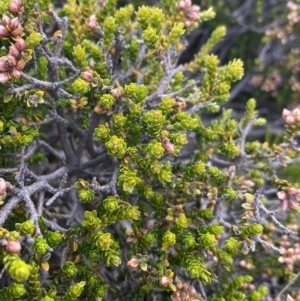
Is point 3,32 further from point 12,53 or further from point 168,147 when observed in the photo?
point 168,147

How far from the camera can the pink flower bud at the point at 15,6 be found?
197cm

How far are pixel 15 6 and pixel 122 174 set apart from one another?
88 centimetres

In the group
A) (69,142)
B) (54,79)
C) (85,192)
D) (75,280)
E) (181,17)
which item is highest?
(181,17)

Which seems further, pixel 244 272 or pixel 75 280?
pixel 244 272

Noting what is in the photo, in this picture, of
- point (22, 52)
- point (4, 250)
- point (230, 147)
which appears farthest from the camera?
point (230, 147)

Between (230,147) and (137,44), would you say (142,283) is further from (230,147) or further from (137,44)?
(137,44)

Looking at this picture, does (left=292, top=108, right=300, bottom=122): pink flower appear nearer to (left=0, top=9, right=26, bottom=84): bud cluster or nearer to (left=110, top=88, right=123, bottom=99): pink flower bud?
(left=110, top=88, right=123, bottom=99): pink flower bud

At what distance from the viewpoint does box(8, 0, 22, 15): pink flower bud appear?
1973mm

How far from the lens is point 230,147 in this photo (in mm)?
2326

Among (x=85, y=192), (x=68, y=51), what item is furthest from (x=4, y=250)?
(x=68, y=51)

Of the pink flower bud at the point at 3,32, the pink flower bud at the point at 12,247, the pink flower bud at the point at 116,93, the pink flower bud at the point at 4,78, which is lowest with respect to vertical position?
the pink flower bud at the point at 12,247

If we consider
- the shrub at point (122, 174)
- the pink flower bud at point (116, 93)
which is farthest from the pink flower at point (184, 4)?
the pink flower bud at point (116, 93)

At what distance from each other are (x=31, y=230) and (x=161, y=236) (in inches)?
26.0

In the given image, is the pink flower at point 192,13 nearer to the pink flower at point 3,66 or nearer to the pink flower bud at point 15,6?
the pink flower bud at point 15,6
